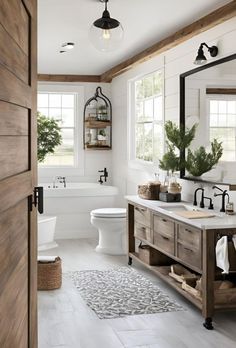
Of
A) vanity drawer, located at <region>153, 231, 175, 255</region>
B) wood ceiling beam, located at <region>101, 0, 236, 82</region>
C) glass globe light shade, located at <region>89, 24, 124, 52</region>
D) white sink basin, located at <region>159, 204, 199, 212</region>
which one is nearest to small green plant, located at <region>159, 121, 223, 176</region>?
white sink basin, located at <region>159, 204, 199, 212</region>

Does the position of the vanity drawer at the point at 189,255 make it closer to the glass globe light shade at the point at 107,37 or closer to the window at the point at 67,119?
the glass globe light shade at the point at 107,37

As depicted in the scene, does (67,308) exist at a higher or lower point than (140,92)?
lower

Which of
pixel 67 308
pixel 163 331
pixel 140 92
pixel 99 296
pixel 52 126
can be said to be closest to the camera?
pixel 163 331

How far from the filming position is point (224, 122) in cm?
420

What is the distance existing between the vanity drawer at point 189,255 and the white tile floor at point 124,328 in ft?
1.34

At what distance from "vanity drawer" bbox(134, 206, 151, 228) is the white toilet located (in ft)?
2.21

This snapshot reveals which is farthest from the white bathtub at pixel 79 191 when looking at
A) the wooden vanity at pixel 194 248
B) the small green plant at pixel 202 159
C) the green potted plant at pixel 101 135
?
the small green plant at pixel 202 159

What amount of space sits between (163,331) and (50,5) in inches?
105

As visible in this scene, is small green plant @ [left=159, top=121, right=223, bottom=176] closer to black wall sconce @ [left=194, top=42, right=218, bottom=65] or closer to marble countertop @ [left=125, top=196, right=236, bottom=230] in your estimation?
marble countertop @ [left=125, top=196, right=236, bottom=230]

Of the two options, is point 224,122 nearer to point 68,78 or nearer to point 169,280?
point 169,280

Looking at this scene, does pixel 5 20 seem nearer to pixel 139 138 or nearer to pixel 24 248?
pixel 24 248

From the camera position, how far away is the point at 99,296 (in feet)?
14.1

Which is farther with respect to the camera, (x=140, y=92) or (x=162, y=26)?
(x=140, y=92)

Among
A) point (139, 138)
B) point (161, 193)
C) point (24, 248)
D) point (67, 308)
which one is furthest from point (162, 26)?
point (24, 248)
